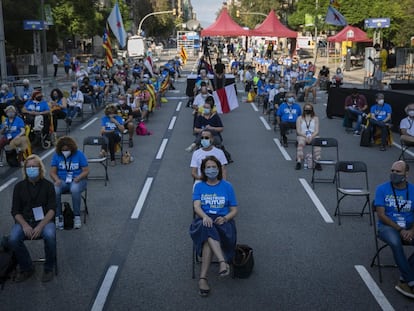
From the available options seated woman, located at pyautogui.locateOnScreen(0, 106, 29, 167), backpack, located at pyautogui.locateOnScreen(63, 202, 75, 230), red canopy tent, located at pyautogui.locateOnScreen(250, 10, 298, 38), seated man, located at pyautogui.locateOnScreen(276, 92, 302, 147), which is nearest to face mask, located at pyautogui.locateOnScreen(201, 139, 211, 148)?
backpack, located at pyautogui.locateOnScreen(63, 202, 75, 230)

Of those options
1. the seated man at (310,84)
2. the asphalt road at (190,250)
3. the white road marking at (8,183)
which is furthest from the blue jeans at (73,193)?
the seated man at (310,84)

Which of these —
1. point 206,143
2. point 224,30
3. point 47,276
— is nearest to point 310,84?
point 224,30

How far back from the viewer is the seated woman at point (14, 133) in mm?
12656

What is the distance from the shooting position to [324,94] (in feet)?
95.6

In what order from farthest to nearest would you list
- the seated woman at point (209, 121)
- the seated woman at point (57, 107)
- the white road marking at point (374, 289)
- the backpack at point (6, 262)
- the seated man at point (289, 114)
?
the seated woman at point (57, 107) < the seated man at point (289, 114) < the seated woman at point (209, 121) < the backpack at point (6, 262) < the white road marking at point (374, 289)

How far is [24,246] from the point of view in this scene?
21.9 ft

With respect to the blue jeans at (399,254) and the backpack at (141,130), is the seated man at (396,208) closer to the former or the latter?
the blue jeans at (399,254)

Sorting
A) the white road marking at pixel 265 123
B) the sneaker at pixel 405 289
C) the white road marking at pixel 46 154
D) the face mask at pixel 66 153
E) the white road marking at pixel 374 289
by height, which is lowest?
the white road marking at pixel 46 154

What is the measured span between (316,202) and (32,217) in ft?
16.8

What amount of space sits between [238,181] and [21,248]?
5662 millimetres

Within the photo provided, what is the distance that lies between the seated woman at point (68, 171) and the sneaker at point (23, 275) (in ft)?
5.85

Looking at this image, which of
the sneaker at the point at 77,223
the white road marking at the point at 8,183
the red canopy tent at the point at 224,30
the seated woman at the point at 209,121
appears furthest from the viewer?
the red canopy tent at the point at 224,30

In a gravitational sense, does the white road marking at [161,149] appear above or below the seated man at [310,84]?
below

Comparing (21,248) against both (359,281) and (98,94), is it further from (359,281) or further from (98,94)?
(98,94)
